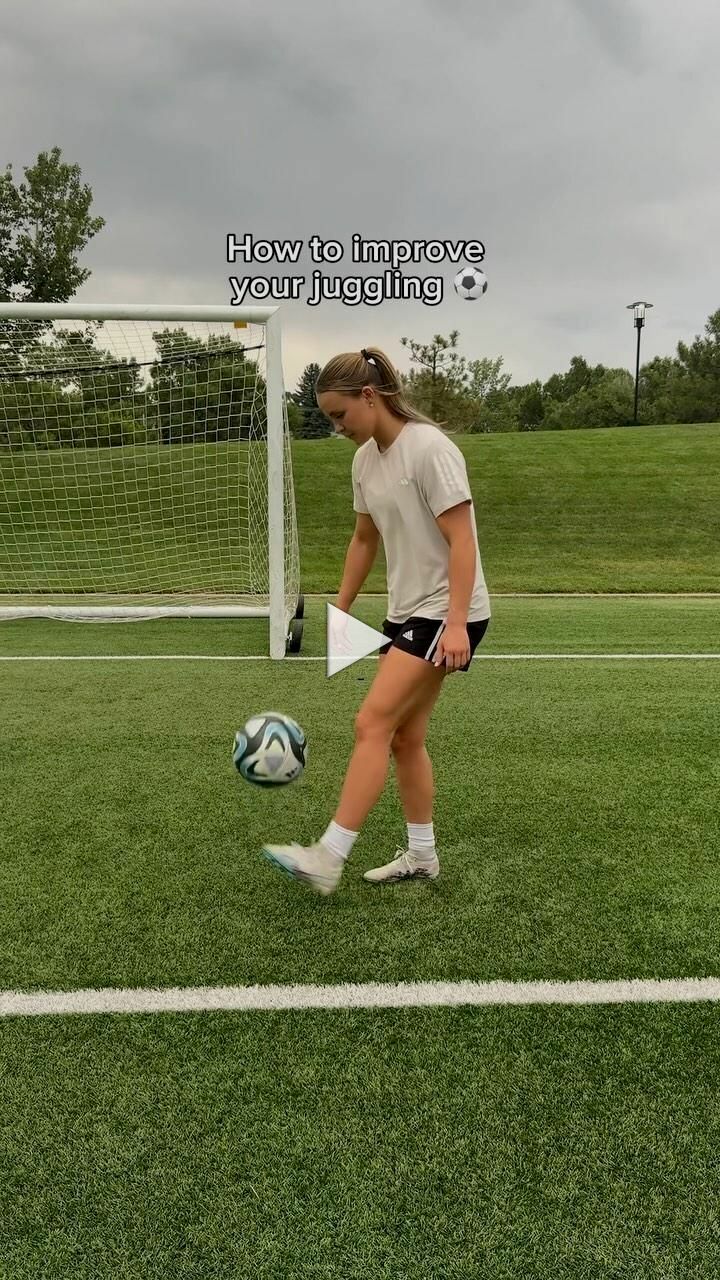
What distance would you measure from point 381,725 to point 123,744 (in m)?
2.47

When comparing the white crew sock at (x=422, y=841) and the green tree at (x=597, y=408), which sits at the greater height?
the green tree at (x=597, y=408)

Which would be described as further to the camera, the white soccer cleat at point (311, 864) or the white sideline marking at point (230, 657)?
the white sideline marking at point (230, 657)

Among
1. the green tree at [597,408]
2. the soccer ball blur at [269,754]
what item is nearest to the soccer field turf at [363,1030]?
the soccer ball blur at [269,754]

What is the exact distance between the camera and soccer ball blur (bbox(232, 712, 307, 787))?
332 cm

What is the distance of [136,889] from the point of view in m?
3.21

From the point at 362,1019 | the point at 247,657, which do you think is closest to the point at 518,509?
the point at 247,657

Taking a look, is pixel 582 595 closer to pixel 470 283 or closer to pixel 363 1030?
pixel 470 283

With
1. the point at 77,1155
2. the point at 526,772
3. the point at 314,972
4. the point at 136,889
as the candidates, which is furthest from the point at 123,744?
the point at 77,1155

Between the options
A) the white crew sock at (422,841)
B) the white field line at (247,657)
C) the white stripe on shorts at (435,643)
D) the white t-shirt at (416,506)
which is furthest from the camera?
the white field line at (247,657)

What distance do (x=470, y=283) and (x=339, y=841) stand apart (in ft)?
48.1

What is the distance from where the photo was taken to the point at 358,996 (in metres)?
2.50

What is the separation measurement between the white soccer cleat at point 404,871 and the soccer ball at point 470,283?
45.0ft

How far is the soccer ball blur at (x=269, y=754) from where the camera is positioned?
332cm

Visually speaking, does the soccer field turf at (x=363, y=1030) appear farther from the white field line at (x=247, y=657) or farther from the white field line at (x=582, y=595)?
the white field line at (x=582, y=595)
